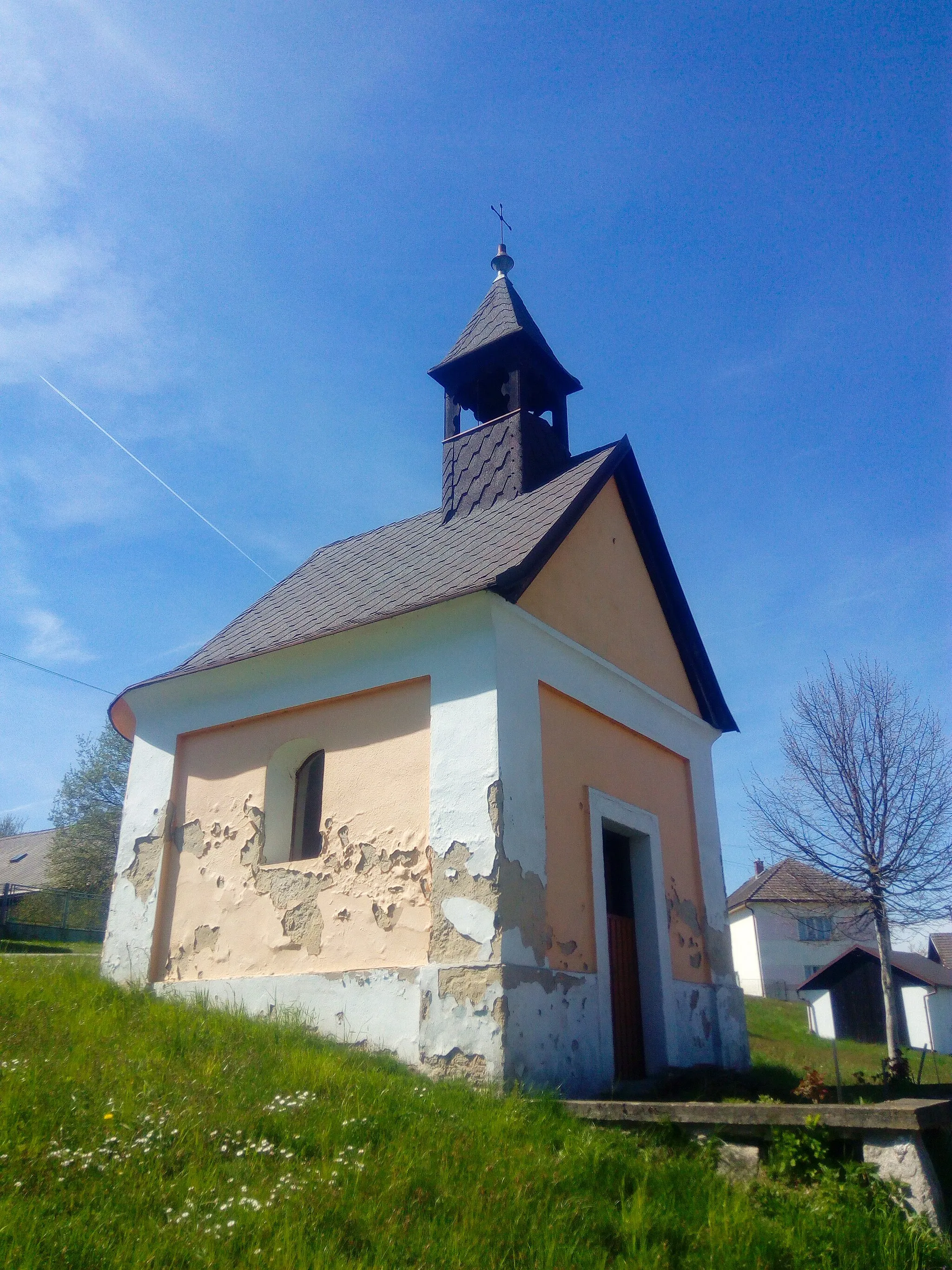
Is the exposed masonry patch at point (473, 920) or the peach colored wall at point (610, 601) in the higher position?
the peach colored wall at point (610, 601)

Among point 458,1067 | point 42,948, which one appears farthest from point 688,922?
point 42,948

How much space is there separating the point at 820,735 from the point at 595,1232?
1660 cm

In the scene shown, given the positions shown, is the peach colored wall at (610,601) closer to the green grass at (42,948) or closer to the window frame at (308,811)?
the window frame at (308,811)

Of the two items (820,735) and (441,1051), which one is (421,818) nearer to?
(441,1051)

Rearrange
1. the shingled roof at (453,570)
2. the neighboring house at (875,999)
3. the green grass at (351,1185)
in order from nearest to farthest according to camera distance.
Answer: the green grass at (351,1185), the shingled roof at (453,570), the neighboring house at (875,999)

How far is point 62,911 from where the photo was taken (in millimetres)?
28000

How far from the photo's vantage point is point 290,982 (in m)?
8.00

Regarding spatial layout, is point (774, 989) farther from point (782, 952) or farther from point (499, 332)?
point (499, 332)

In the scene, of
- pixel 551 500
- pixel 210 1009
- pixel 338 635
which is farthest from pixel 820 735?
pixel 210 1009

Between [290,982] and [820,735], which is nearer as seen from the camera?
[290,982]

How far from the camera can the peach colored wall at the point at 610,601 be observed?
928cm

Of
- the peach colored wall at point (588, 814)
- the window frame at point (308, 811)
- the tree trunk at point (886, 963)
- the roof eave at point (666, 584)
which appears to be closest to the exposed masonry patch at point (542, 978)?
the peach colored wall at point (588, 814)

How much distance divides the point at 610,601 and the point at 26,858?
3814 cm

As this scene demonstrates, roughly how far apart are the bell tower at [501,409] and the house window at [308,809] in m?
4.04
